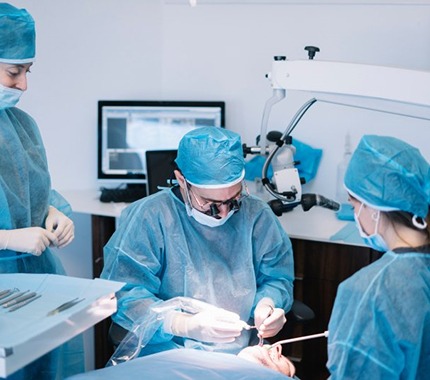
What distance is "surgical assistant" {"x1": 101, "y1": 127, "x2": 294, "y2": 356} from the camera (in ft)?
6.07

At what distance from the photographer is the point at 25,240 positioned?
1.78 metres

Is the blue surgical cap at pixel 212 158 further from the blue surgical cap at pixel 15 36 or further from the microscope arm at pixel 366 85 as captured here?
the blue surgical cap at pixel 15 36

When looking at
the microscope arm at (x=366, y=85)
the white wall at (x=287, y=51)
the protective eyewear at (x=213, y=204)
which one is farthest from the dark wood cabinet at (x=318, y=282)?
the microscope arm at (x=366, y=85)

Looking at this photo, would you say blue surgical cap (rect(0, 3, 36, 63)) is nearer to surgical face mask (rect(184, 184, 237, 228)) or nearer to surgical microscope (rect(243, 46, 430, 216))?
surgical face mask (rect(184, 184, 237, 228))

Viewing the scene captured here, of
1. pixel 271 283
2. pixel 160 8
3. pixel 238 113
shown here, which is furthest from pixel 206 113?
pixel 271 283

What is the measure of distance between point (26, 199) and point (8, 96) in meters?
0.29

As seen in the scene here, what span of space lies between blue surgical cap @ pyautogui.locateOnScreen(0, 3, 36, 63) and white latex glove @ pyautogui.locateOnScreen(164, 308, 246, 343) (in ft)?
2.56

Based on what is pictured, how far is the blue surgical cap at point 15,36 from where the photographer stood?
1.79 metres

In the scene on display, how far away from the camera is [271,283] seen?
2.02m

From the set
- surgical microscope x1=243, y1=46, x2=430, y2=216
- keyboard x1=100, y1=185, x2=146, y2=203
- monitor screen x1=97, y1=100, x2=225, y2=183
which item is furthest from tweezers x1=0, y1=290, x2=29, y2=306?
monitor screen x1=97, y1=100, x2=225, y2=183

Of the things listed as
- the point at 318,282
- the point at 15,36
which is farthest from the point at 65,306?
the point at 318,282

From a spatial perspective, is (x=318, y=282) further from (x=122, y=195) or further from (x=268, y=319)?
(x=122, y=195)

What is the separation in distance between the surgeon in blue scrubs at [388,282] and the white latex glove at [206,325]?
0.41 m

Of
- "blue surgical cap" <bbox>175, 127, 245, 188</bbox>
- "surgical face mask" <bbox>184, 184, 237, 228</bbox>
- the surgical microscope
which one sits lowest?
"surgical face mask" <bbox>184, 184, 237, 228</bbox>
